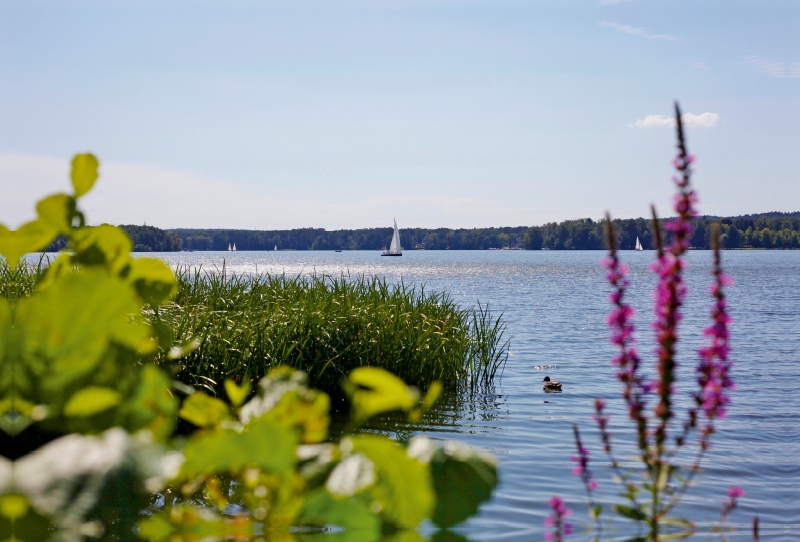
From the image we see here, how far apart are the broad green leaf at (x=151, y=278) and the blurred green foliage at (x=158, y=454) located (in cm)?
23

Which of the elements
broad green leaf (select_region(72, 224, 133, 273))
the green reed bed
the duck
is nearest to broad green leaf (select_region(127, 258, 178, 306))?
broad green leaf (select_region(72, 224, 133, 273))

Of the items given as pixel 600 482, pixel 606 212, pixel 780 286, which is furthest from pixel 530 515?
pixel 780 286

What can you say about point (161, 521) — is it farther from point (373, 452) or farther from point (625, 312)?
point (625, 312)

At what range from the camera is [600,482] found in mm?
10094

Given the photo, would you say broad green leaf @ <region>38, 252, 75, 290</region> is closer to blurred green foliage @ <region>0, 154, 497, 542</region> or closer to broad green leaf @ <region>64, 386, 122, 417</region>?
blurred green foliage @ <region>0, 154, 497, 542</region>

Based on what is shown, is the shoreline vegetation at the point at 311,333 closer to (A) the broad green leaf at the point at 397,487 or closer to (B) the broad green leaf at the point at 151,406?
(B) the broad green leaf at the point at 151,406

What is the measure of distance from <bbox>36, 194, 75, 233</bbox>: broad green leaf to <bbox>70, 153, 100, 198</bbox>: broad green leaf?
22mm

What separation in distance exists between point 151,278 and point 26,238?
0.63ft

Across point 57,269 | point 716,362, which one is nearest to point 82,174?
point 57,269

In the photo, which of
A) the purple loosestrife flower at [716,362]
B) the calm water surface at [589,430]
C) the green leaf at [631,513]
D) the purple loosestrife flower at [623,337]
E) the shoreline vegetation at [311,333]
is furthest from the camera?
the shoreline vegetation at [311,333]

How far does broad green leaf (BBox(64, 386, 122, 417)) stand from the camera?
77 centimetres

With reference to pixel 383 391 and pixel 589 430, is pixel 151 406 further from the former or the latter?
pixel 589 430

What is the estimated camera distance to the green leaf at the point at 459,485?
0.86 m

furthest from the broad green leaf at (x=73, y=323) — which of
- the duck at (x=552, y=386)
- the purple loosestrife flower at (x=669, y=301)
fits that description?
the duck at (x=552, y=386)
